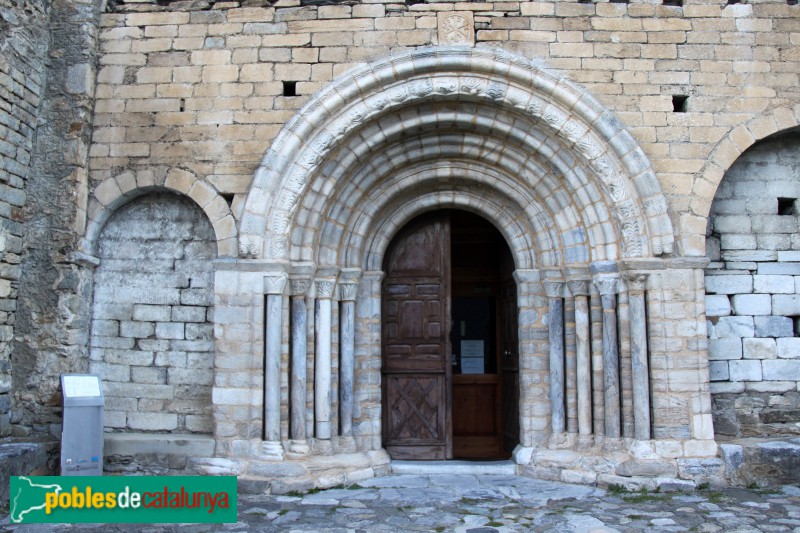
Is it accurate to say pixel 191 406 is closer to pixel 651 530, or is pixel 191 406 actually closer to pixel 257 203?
pixel 257 203

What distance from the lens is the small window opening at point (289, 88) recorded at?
5.90 meters

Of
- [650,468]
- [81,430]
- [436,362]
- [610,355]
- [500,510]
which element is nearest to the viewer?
[500,510]

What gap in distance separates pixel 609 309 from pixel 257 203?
3.12 m

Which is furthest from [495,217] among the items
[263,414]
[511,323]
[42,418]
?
[42,418]

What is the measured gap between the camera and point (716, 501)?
4957mm

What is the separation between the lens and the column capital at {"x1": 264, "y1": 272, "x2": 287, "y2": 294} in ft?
18.4

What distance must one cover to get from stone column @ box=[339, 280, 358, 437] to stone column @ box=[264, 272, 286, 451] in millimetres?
668

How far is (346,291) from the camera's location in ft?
20.2

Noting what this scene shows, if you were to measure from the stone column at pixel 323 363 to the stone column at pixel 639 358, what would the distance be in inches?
101

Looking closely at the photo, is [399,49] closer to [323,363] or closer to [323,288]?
[323,288]

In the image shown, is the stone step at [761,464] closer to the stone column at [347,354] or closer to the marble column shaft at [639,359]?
the marble column shaft at [639,359]

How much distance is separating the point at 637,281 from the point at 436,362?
2.04m

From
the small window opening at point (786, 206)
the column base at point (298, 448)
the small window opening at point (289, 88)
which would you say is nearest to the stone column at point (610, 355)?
the small window opening at point (786, 206)

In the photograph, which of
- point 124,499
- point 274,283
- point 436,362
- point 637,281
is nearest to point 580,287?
point 637,281
